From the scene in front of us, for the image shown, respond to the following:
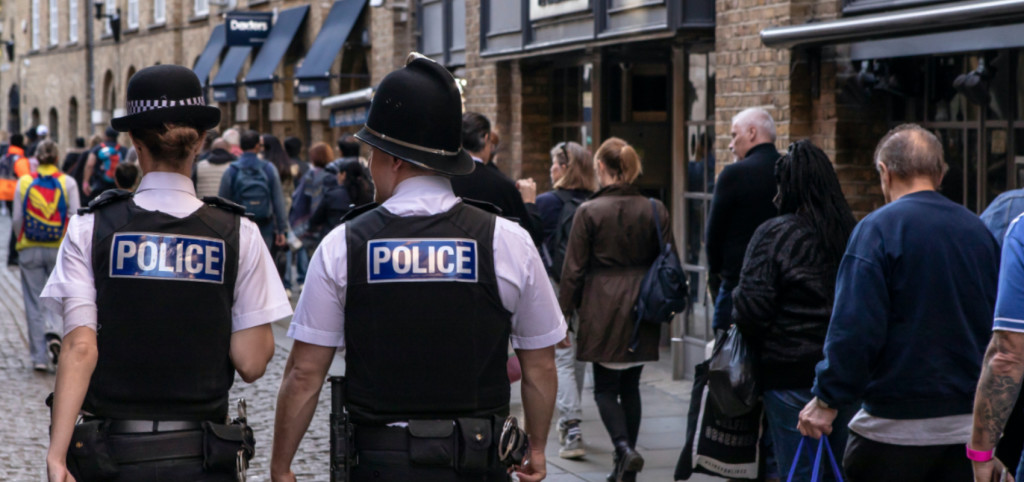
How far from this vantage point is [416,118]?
354 cm

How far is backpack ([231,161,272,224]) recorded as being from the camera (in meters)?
12.5

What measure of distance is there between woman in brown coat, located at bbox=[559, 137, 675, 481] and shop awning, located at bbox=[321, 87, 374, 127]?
9.27 meters

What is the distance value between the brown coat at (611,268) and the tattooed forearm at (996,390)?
11.1ft

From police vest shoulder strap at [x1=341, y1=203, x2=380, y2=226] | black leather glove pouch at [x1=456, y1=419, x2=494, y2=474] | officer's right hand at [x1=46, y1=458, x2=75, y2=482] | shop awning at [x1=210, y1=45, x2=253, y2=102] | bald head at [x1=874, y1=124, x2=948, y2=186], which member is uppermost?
shop awning at [x1=210, y1=45, x2=253, y2=102]

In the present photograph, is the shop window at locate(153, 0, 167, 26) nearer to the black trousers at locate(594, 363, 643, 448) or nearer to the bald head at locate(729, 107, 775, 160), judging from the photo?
the black trousers at locate(594, 363, 643, 448)

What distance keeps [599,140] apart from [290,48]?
11725 mm

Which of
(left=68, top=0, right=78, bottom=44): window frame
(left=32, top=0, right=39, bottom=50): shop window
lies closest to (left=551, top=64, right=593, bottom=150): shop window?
(left=68, top=0, right=78, bottom=44): window frame

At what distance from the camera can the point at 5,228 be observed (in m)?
28.6

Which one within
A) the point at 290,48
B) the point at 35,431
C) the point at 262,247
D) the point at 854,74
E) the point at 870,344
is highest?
the point at 290,48

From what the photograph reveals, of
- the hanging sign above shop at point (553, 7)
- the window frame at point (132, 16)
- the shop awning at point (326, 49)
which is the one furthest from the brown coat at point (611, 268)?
the window frame at point (132, 16)

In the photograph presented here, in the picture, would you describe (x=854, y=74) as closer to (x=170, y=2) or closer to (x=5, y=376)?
(x=5, y=376)

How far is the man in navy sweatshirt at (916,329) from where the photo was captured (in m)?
4.16

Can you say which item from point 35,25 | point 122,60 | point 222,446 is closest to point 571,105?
point 222,446

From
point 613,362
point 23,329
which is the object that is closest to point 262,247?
point 613,362
